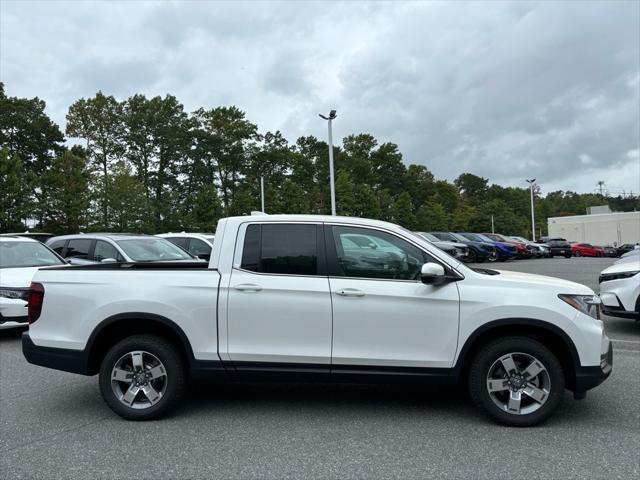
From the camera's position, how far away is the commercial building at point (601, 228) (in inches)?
2323

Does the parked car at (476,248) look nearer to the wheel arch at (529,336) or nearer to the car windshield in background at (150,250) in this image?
the car windshield in background at (150,250)

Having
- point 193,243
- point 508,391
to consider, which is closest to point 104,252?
point 193,243

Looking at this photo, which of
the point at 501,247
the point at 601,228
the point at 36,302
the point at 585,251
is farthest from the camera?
the point at 601,228

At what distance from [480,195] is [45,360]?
107 metres

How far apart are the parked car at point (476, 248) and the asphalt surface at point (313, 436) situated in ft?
71.5

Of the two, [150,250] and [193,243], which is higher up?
[193,243]

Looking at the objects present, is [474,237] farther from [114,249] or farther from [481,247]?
Answer: [114,249]

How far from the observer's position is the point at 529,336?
4.48 m

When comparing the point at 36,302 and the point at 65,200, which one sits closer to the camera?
the point at 36,302

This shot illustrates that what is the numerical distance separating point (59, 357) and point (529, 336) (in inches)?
162

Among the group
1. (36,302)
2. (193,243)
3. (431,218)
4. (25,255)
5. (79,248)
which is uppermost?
(431,218)

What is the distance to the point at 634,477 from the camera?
3436mm

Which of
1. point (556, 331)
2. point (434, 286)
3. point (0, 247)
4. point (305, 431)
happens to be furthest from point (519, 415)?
point (0, 247)

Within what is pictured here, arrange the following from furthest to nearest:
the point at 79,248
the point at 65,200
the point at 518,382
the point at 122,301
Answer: the point at 65,200 < the point at 79,248 < the point at 122,301 < the point at 518,382
